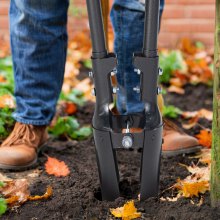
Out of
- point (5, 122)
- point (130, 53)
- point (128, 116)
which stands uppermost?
point (130, 53)

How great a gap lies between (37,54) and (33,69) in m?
0.08

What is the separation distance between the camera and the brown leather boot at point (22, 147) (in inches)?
108

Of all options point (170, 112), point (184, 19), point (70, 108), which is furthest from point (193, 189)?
point (184, 19)

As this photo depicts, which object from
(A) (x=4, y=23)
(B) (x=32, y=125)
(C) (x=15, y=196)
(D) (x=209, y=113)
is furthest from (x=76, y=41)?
(C) (x=15, y=196)

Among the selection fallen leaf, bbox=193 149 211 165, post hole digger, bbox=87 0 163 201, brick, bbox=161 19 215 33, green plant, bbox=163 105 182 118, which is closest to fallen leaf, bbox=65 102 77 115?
green plant, bbox=163 105 182 118

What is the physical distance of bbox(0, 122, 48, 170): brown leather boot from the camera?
2740 mm

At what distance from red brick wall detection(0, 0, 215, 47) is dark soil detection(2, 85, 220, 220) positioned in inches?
99.0

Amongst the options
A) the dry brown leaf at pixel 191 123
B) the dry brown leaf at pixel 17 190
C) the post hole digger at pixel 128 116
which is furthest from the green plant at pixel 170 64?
the post hole digger at pixel 128 116

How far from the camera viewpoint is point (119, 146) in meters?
2.18

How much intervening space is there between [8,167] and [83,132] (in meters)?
0.69

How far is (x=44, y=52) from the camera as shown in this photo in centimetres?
277

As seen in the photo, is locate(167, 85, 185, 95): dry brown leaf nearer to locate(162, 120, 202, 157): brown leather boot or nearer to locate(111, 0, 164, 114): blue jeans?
locate(162, 120, 202, 157): brown leather boot

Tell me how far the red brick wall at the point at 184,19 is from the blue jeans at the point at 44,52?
2681 mm

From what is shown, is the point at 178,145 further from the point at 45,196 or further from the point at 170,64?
the point at 170,64
